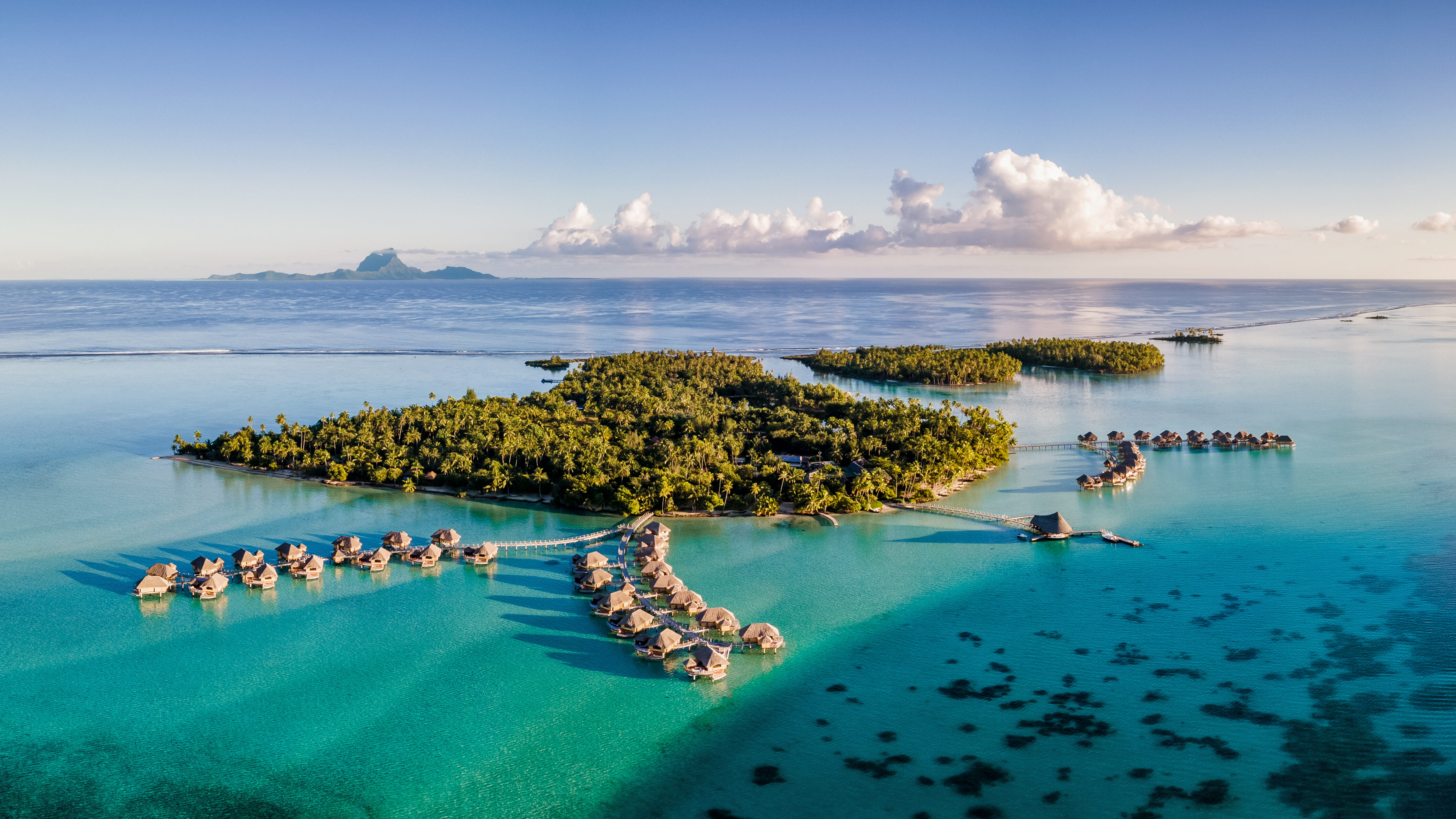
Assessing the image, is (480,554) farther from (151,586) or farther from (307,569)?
(151,586)

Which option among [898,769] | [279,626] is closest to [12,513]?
[279,626]

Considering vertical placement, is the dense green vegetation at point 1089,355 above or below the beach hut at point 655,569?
above

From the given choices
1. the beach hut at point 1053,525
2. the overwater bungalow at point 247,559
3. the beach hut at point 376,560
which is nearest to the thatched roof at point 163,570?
the overwater bungalow at point 247,559

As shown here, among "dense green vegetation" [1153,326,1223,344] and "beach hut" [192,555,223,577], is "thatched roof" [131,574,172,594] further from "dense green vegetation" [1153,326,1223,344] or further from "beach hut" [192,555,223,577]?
"dense green vegetation" [1153,326,1223,344]

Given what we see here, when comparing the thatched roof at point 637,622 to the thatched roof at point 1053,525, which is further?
the thatched roof at point 1053,525

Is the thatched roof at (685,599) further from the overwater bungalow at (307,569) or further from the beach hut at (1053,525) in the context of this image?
the beach hut at (1053,525)

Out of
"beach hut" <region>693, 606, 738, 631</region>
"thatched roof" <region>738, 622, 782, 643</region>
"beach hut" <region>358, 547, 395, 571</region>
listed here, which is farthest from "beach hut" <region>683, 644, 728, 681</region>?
"beach hut" <region>358, 547, 395, 571</region>

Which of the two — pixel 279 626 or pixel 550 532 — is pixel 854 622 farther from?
pixel 279 626

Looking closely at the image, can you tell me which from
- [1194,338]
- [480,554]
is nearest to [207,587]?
[480,554]
